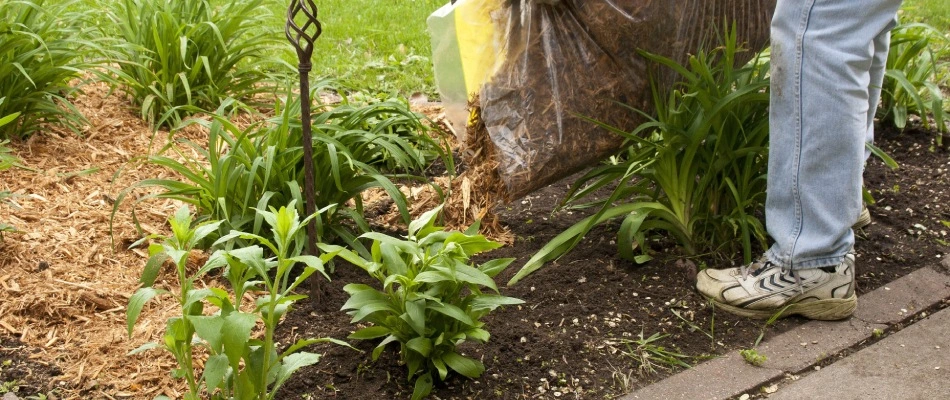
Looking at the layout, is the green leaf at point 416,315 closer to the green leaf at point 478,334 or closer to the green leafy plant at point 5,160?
the green leaf at point 478,334

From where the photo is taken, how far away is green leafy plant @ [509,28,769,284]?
9.94 ft

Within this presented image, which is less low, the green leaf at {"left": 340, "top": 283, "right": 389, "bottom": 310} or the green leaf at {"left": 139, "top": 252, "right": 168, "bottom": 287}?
the green leaf at {"left": 139, "top": 252, "right": 168, "bottom": 287}

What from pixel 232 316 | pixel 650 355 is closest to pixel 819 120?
pixel 650 355

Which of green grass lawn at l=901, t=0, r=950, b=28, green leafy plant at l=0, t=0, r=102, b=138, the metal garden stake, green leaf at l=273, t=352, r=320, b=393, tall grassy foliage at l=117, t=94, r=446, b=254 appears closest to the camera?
green leaf at l=273, t=352, r=320, b=393

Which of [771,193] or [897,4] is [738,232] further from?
[897,4]

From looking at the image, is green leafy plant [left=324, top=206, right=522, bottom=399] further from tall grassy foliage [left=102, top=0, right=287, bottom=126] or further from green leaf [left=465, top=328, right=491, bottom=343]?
tall grassy foliage [left=102, top=0, right=287, bottom=126]

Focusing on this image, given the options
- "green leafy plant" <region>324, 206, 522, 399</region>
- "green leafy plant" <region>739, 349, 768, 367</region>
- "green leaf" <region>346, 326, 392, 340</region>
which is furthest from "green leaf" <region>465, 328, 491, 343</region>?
"green leafy plant" <region>739, 349, 768, 367</region>

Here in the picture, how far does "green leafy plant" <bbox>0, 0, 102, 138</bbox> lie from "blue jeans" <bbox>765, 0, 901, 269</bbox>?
2.55 meters

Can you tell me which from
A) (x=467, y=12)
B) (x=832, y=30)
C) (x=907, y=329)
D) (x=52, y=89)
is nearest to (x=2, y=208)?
(x=52, y=89)

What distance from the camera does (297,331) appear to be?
9.32ft

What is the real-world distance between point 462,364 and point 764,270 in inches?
40.8

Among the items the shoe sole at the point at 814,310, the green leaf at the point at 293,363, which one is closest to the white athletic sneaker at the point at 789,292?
the shoe sole at the point at 814,310

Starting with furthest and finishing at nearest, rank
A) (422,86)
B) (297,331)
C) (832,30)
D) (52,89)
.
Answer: (422,86) < (52,89) < (297,331) < (832,30)

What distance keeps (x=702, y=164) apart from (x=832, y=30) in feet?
2.25
